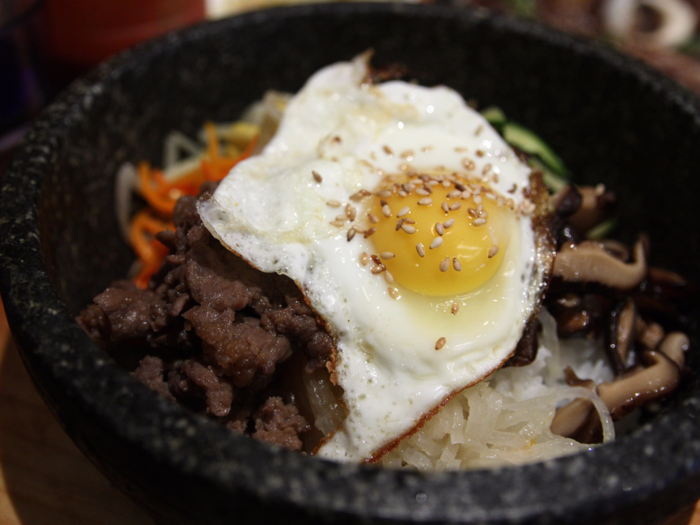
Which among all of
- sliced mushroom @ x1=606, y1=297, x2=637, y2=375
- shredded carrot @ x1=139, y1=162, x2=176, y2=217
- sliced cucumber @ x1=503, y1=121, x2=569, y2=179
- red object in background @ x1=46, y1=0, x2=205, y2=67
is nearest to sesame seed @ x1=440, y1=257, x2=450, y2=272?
sliced mushroom @ x1=606, y1=297, x2=637, y2=375

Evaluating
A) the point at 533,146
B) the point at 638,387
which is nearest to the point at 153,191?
the point at 533,146

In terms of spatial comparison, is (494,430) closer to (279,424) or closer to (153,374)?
(279,424)

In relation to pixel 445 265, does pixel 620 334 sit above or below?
below

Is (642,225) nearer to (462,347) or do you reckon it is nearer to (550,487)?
(462,347)

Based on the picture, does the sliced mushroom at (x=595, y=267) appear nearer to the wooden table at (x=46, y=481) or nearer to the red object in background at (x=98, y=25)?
the wooden table at (x=46, y=481)

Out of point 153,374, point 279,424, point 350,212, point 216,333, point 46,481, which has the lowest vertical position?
point 46,481

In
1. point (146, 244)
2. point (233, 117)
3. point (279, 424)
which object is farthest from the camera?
point (233, 117)

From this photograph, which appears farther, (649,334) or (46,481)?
(649,334)

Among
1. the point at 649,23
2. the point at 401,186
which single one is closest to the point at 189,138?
the point at 401,186
